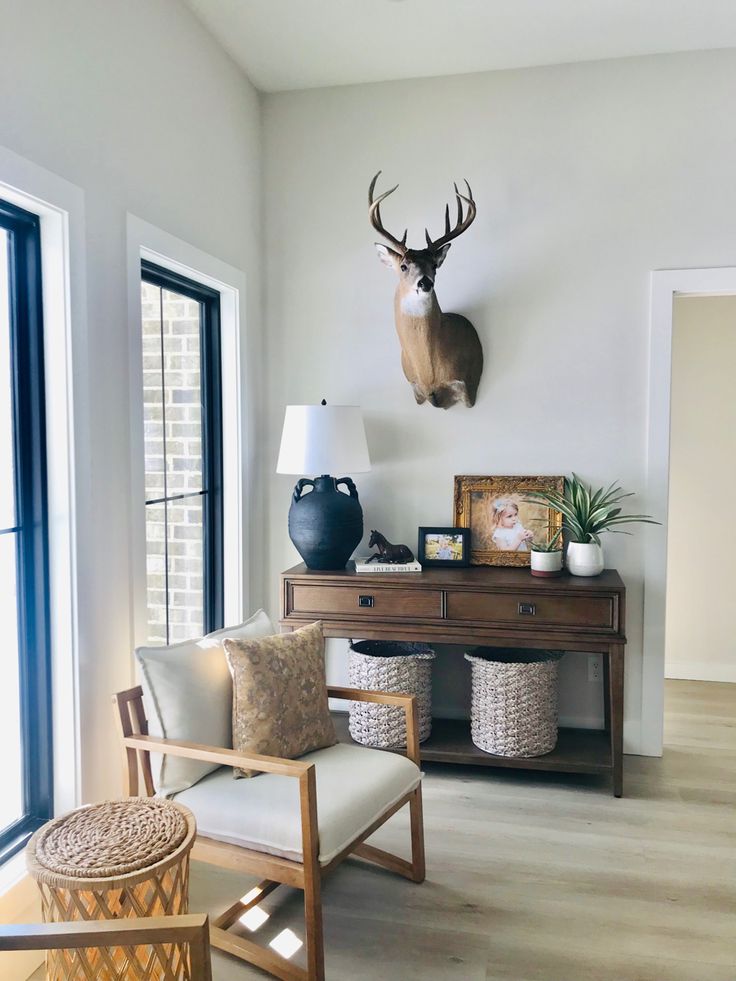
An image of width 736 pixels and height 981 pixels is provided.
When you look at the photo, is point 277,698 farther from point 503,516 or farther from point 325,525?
point 503,516

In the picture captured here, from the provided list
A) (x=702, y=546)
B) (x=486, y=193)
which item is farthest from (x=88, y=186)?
(x=702, y=546)

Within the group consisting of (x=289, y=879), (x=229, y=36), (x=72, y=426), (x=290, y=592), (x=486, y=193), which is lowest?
(x=289, y=879)

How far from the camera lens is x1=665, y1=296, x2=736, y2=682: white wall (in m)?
4.46

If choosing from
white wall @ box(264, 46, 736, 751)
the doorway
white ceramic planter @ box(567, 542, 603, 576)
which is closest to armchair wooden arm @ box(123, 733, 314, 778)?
white ceramic planter @ box(567, 542, 603, 576)

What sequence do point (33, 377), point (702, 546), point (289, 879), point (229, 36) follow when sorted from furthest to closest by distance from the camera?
point (702, 546) < point (229, 36) < point (33, 377) < point (289, 879)

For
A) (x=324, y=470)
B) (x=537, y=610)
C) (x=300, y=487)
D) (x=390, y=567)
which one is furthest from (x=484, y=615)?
(x=300, y=487)

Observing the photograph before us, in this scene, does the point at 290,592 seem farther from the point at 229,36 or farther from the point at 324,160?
the point at 229,36

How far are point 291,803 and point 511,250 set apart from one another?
2.51 m

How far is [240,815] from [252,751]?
0.20 metres

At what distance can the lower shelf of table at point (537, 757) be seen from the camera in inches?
124

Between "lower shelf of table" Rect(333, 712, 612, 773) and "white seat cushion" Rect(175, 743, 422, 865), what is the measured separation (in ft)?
3.00

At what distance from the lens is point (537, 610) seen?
10.2 feet

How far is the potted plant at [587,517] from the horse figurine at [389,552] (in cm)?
62

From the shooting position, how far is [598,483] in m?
3.52
